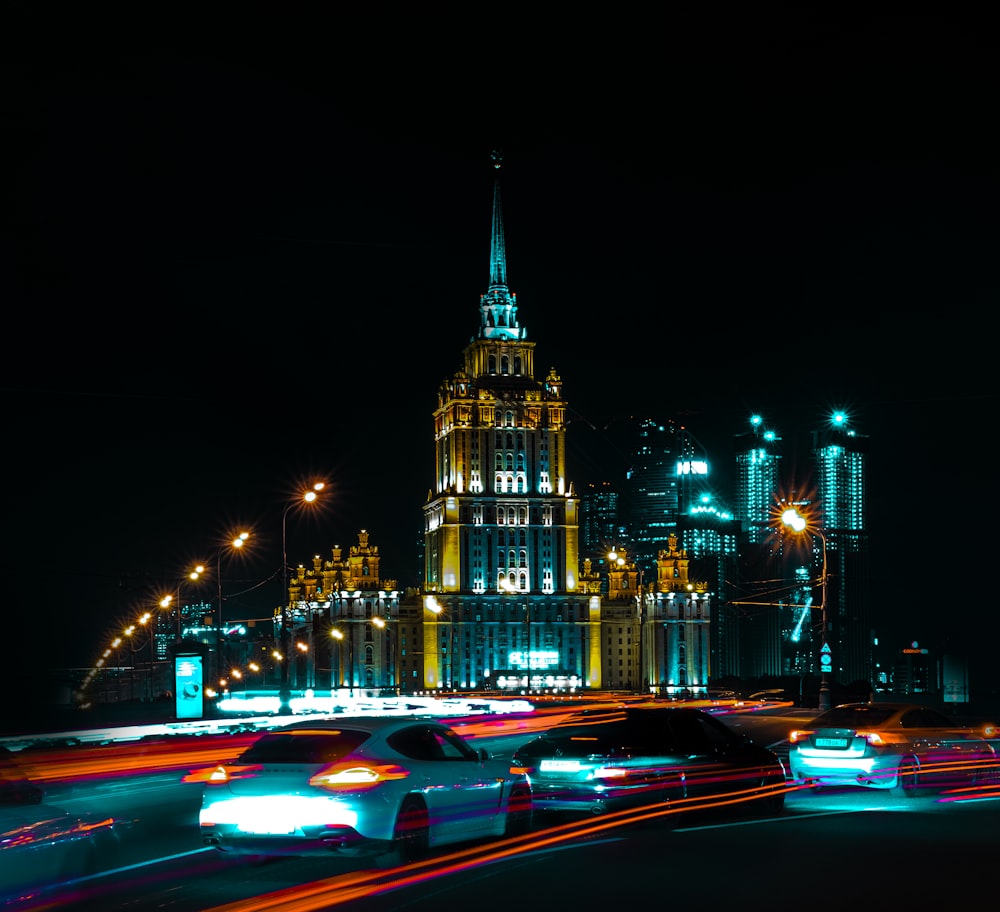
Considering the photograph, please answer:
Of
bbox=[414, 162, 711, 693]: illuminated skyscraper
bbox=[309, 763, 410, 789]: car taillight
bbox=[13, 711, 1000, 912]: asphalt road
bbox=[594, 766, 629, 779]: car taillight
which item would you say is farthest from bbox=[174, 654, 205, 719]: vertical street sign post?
bbox=[414, 162, 711, 693]: illuminated skyscraper

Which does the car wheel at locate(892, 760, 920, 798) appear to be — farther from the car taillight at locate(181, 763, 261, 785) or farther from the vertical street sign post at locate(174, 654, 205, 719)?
the vertical street sign post at locate(174, 654, 205, 719)

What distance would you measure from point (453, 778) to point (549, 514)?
467 feet

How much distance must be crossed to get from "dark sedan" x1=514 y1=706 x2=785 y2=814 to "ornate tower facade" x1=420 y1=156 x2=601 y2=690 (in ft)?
441

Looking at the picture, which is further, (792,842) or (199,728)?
(199,728)

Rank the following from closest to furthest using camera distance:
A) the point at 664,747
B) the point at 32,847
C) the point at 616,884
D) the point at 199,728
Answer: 1. the point at 32,847
2. the point at 616,884
3. the point at 664,747
4. the point at 199,728

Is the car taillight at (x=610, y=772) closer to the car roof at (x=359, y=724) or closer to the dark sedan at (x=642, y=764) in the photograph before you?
the dark sedan at (x=642, y=764)

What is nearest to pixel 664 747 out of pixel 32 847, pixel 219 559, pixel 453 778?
pixel 453 778

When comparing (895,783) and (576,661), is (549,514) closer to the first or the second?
(576,661)

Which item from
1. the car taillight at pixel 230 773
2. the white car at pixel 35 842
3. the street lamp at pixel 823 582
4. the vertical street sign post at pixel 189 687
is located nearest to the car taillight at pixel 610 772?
the car taillight at pixel 230 773

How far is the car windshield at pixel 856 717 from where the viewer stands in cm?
2142

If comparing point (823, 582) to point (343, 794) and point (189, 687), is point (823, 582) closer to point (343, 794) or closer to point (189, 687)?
point (189, 687)

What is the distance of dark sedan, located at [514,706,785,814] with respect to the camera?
17.6 meters

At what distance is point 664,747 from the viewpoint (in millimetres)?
18281

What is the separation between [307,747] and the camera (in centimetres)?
1444
